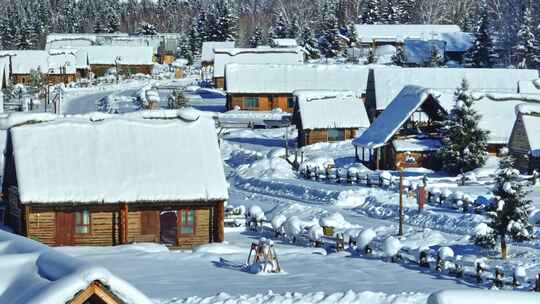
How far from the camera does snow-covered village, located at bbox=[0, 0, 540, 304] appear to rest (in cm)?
2278

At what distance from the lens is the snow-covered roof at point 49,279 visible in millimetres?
9438

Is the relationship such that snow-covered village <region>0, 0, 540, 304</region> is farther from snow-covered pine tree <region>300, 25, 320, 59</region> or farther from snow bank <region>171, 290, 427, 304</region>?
snow-covered pine tree <region>300, 25, 320, 59</region>

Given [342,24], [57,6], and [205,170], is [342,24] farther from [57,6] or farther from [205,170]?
[205,170]

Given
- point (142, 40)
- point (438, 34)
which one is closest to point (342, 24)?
point (142, 40)

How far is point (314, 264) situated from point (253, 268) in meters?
1.91

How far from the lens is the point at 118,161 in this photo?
30.9 m

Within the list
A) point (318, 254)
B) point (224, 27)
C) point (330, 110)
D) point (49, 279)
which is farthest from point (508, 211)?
point (224, 27)

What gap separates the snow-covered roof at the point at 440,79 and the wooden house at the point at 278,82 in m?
9.73

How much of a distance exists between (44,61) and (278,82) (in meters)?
31.8

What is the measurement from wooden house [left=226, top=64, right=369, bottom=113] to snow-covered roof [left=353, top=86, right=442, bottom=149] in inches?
955

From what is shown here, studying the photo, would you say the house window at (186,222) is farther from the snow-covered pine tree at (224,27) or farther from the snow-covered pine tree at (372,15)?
the snow-covered pine tree at (372,15)

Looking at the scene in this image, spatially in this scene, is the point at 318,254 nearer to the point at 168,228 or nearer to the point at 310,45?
the point at 168,228

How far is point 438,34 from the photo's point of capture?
105500 mm

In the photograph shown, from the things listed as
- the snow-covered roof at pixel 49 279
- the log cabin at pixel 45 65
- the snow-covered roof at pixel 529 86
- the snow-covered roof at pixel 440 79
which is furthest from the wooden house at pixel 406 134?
the log cabin at pixel 45 65
